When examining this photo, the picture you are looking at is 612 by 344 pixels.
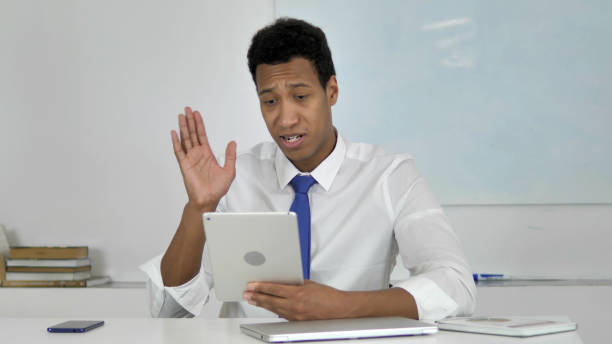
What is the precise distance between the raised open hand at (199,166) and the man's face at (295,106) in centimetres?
23

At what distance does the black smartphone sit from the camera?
51.6 inches

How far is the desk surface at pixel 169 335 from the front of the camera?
113cm

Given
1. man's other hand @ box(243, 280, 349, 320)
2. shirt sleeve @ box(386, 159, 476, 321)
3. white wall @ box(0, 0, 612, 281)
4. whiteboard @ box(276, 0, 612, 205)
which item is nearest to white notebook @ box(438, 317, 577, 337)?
shirt sleeve @ box(386, 159, 476, 321)

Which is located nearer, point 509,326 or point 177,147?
point 509,326

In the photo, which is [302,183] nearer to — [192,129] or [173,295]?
[192,129]

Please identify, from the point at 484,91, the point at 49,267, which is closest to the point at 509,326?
the point at 484,91

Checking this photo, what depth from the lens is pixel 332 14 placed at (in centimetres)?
291

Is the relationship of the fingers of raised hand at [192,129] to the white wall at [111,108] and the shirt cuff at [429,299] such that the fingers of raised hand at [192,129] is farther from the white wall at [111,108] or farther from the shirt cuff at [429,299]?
the white wall at [111,108]

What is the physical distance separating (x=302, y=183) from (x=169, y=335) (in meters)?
0.71

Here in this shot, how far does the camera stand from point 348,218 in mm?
1810

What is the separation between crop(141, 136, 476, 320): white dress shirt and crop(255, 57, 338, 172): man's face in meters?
0.10

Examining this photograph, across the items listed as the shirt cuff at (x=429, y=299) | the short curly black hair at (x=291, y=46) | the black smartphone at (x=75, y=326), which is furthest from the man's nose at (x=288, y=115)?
the black smartphone at (x=75, y=326)

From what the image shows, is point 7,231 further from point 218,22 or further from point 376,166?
point 376,166

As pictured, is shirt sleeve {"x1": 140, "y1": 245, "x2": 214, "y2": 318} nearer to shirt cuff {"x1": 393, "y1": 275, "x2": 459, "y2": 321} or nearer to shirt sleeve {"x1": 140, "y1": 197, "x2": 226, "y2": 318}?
shirt sleeve {"x1": 140, "y1": 197, "x2": 226, "y2": 318}
